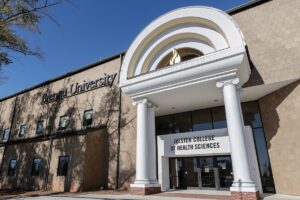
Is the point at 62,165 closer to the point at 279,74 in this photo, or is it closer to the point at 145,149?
the point at 145,149

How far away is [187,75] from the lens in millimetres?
13086

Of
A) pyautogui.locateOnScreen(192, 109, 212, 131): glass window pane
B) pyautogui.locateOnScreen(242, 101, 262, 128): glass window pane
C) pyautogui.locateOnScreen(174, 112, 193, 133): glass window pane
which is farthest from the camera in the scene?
pyautogui.locateOnScreen(174, 112, 193, 133): glass window pane

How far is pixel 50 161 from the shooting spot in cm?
2003

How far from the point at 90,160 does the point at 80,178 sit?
1.51 meters

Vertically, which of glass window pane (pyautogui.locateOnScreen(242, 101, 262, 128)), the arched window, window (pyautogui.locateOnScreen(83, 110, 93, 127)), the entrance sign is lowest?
the entrance sign

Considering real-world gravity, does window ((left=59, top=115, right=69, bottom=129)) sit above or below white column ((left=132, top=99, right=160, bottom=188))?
above

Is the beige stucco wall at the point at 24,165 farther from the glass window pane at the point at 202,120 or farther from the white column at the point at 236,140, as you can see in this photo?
the white column at the point at 236,140

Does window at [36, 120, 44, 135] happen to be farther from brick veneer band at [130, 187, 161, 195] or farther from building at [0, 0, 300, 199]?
brick veneer band at [130, 187, 161, 195]

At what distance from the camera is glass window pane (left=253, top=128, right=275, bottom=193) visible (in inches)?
553

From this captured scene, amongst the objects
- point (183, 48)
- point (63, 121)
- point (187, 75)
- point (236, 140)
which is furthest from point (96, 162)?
point (236, 140)

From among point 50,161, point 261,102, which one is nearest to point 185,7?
point 261,102

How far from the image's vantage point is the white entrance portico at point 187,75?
38.2 ft

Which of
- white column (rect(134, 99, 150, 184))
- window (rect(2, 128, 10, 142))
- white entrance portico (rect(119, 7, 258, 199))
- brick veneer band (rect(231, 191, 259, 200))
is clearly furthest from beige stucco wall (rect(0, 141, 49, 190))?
brick veneer band (rect(231, 191, 259, 200))

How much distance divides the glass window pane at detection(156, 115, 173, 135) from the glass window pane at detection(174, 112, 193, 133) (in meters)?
0.46
